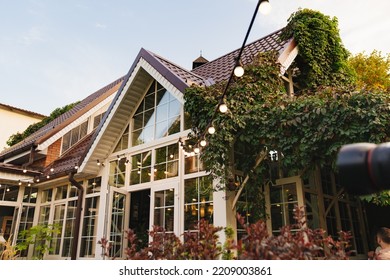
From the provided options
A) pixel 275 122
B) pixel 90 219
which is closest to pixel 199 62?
pixel 90 219

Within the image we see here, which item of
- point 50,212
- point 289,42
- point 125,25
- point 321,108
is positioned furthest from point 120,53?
point 321,108

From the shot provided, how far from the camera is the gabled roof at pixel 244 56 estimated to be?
679 centimetres

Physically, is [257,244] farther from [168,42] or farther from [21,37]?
[168,42]

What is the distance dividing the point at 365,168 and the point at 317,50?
24.1ft

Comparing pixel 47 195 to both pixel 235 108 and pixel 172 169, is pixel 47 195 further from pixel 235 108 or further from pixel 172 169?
pixel 235 108

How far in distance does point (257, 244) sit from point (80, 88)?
1825cm

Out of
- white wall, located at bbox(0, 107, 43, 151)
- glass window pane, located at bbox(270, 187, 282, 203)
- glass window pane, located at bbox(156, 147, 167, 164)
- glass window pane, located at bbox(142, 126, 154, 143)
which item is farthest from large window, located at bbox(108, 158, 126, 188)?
white wall, located at bbox(0, 107, 43, 151)

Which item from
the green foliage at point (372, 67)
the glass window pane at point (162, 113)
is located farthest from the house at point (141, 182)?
the green foliage at point (372, 67)

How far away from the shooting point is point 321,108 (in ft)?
14.3

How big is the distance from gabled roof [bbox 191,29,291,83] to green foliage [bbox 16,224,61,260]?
20.1 ft

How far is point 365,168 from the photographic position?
0.77 m

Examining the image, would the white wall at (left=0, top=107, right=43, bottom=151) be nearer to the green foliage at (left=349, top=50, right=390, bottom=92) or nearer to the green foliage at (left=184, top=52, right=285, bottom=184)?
the green foliage at (left=184, top=52, right=285, bottom=184)

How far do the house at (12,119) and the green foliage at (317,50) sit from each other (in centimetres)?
1753

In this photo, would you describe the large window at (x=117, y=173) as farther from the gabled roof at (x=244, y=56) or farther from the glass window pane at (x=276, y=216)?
the glass window pane at (x=276, y=216)
